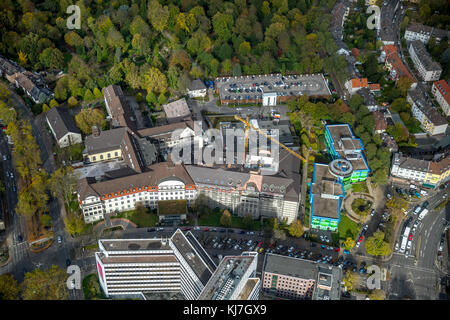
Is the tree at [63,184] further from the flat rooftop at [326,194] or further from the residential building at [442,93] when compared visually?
the residential building at [442,93]

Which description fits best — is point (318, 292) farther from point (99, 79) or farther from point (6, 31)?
point (6, 31)

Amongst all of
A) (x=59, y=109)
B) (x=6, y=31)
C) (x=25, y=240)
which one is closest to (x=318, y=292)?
(x=25, y=240)

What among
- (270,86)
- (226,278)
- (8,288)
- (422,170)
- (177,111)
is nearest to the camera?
(226,278)

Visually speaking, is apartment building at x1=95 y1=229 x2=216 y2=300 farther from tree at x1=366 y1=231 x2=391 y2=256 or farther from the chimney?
the chimney

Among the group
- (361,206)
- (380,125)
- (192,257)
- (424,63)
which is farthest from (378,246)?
(424,63)

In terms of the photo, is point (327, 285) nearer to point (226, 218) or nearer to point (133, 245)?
point (226, 218)

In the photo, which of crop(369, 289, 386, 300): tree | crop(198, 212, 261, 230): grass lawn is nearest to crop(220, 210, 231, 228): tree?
crop(198, 212, 261, 230): grass lawn
